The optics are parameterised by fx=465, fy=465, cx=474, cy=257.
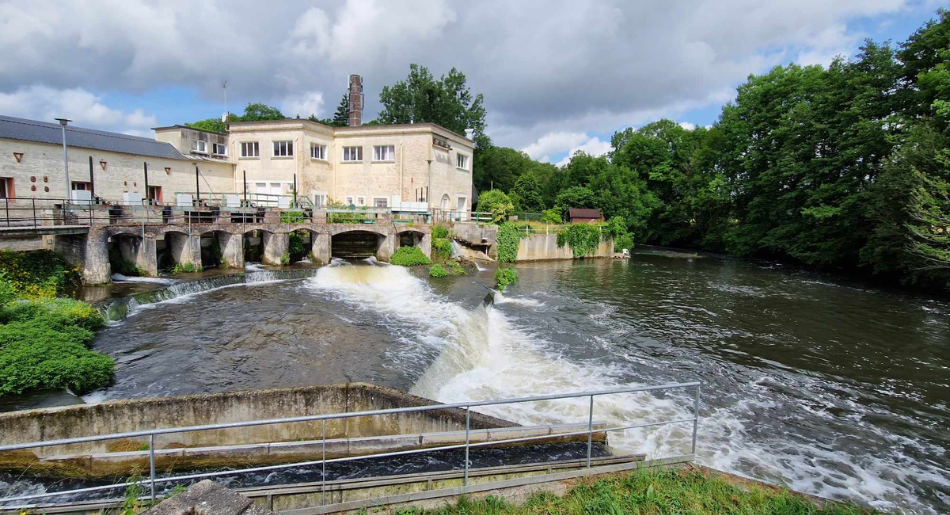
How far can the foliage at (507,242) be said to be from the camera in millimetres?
35094

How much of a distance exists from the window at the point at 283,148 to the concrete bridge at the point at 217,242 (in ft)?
→ 25.0

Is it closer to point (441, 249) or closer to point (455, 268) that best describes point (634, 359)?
point (455, 268)

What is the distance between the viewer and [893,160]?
85.5ft

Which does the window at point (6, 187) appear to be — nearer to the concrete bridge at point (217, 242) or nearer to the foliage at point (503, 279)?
the concrete bridge at point (217, 242)

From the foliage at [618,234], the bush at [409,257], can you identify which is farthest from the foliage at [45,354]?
the foliage at [618,234]

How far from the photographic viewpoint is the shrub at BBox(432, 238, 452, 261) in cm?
3041

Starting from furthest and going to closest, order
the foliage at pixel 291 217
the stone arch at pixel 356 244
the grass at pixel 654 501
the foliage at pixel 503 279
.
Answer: the stone arch at pixel 356 244, the foliage at pixel 291 217, the foliage at pixel 503 279, the grass at pixel 654 501

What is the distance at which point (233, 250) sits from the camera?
966 inches

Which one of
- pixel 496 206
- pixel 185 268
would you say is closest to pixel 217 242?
pixel 185 268

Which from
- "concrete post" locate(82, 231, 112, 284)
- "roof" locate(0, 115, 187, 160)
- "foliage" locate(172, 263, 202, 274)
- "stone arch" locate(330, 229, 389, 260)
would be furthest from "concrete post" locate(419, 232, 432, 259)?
"roof" locate(0, 115, 187, 160)

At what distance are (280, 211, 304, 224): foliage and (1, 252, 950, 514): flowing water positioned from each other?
4.93 meters

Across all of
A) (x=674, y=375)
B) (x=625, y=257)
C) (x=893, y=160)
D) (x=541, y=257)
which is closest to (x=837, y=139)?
(x=893, y=160)

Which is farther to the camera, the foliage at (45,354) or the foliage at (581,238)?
the foliage at (581,238)

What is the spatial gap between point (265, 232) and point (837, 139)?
39666 millimetres
